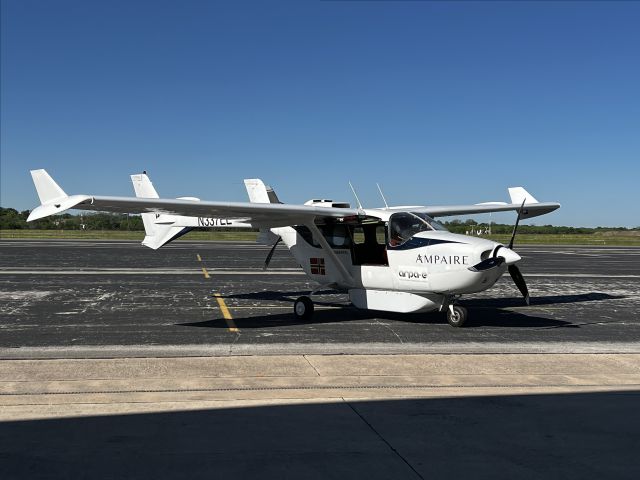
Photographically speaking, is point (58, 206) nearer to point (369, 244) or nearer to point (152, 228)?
point (369, 244)

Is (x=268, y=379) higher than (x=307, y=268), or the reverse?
(x=307, y=268)

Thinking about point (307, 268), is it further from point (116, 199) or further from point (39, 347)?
point (39, 347)

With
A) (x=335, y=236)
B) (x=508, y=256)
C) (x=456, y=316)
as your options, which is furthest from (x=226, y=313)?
(x=508, y=256)

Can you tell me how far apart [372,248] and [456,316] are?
241 cm

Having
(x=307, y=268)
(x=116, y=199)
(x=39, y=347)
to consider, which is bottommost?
(x=39, y=347)

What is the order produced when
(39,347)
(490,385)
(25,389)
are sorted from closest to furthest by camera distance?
(25,389), (490,385), (39,347)

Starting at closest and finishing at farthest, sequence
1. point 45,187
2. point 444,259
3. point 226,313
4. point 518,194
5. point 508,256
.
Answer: point 45,187, point 508,256, point 444,259, point 226,313, point 518,194

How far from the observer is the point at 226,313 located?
14.6 metres

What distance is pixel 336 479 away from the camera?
468 cm

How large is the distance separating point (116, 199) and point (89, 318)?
405cm

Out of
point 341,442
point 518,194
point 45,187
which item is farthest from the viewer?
point 518,194

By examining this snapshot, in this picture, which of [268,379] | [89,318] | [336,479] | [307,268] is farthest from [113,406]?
[307,268]

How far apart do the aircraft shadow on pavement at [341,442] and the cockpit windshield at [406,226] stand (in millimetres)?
6390

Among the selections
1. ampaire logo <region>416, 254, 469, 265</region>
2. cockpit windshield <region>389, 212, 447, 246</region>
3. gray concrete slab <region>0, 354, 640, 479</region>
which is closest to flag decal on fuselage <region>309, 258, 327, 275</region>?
cockpit windshield <region>389, 212, 447, 246</region>
